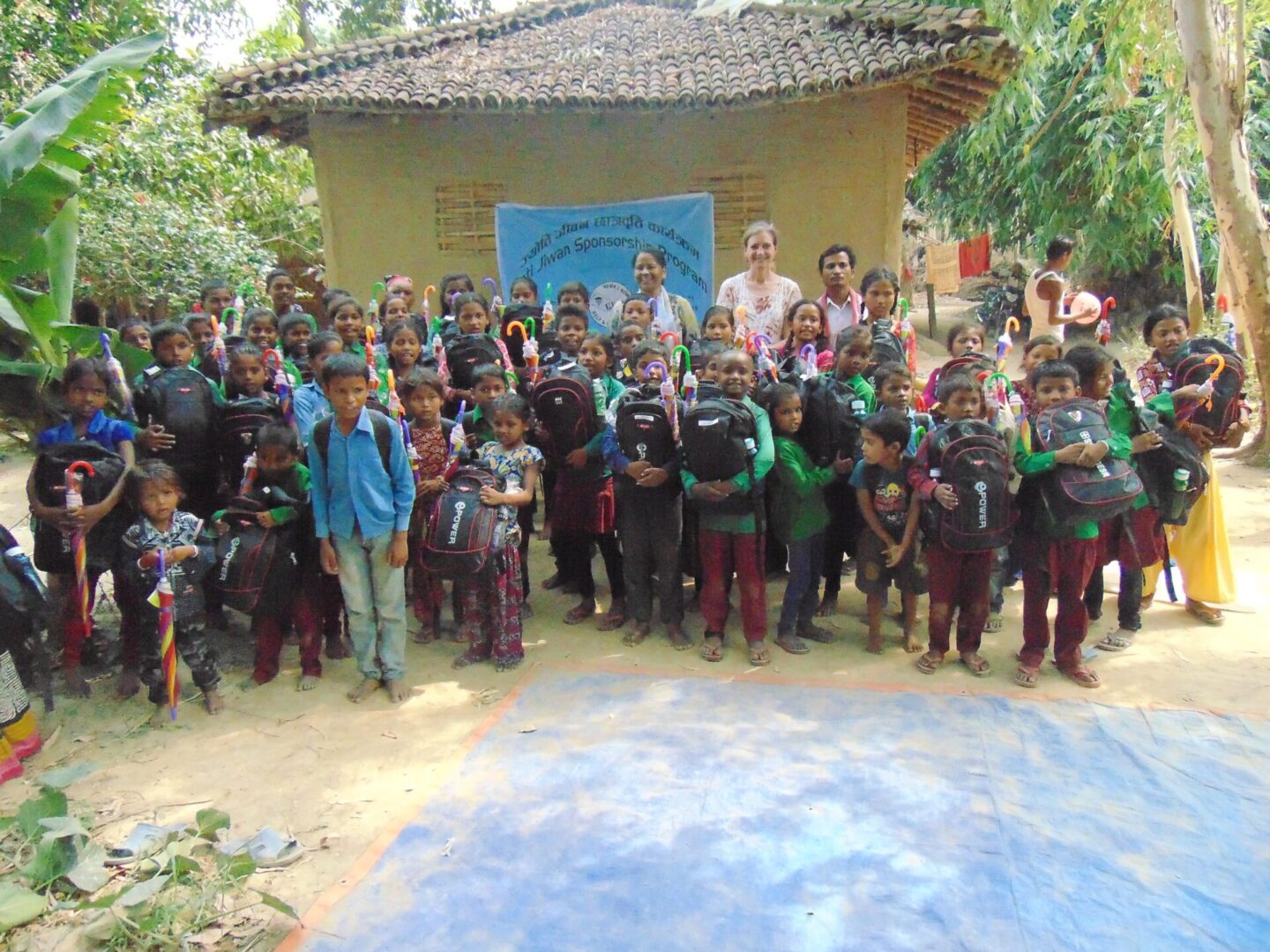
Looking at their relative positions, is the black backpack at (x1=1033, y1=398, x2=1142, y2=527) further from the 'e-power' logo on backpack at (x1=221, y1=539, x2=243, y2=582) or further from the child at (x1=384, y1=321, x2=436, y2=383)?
the 'e-power' logo on backpack at (x1=221, y1=539, x2=243, y2=582)

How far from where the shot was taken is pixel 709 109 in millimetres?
7090

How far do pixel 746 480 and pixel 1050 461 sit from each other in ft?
4.11

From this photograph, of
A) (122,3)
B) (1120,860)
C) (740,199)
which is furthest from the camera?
(122,3)

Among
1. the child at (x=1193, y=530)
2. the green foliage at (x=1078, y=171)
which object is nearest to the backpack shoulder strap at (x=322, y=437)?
the child at (x=1193, y=530)

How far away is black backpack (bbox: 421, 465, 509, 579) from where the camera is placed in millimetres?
3930

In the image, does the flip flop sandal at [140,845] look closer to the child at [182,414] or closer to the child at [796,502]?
the child at [182,414]

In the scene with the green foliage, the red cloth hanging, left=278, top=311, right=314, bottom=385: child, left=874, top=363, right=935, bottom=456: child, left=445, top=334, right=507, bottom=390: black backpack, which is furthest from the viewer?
the red cloth hanging

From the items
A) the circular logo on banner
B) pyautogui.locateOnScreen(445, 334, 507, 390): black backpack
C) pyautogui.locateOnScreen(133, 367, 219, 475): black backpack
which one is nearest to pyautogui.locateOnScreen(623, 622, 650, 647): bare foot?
pyautogui.locateOnScreen(445, 334, 507, 390): black backpack

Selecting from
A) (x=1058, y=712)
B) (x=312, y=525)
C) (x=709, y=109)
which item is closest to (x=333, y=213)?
(x=709, y=109)

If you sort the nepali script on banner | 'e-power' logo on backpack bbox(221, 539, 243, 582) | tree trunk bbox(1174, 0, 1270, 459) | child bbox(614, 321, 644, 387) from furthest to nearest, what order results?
the nepali script on banner < tree trunk bbox(1174, 0, 1270, 459) < child bbox(614, 321, 644, 387) < 'e-power' logo on backpack bbox(221, 539, 243, 582)

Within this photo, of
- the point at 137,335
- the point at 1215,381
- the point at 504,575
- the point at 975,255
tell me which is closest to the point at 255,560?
the point at 504,575

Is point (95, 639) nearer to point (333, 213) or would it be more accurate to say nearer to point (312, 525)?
point (312, 525)

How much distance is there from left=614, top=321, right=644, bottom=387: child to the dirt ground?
4.36ft

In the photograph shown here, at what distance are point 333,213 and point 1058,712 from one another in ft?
22.7
